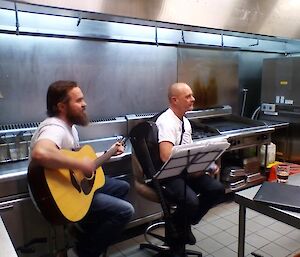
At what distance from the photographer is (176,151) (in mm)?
1676

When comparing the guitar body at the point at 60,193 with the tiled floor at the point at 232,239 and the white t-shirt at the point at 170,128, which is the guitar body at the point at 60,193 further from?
the tiled floor at the point at 232,239

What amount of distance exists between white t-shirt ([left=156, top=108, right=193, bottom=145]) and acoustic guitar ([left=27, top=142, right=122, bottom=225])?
55 cm

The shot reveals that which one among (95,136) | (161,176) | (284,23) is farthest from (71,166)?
(284,23)

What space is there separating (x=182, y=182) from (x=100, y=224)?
636mm

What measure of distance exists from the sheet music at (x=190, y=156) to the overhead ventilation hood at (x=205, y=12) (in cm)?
114

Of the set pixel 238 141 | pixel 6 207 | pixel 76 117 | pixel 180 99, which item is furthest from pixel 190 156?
pixel 238 141

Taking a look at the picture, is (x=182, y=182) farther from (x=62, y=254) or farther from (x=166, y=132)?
(x=62, y=254)

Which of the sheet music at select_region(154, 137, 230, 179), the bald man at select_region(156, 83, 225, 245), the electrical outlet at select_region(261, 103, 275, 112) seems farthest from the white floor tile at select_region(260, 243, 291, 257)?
the electrical outlet at select_region(261, 103, 275, 112)

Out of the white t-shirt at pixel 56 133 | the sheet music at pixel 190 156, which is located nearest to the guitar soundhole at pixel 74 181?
the white t-shirt at pixel 56 133

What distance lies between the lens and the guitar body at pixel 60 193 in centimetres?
152

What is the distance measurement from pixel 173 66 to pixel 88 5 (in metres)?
1.40

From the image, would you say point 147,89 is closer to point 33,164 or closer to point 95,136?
point 95,136

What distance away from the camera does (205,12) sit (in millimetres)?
2643

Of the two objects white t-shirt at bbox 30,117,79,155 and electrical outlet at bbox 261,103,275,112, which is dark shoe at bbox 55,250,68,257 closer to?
white t-shirt at bbox 30,117,79,155
